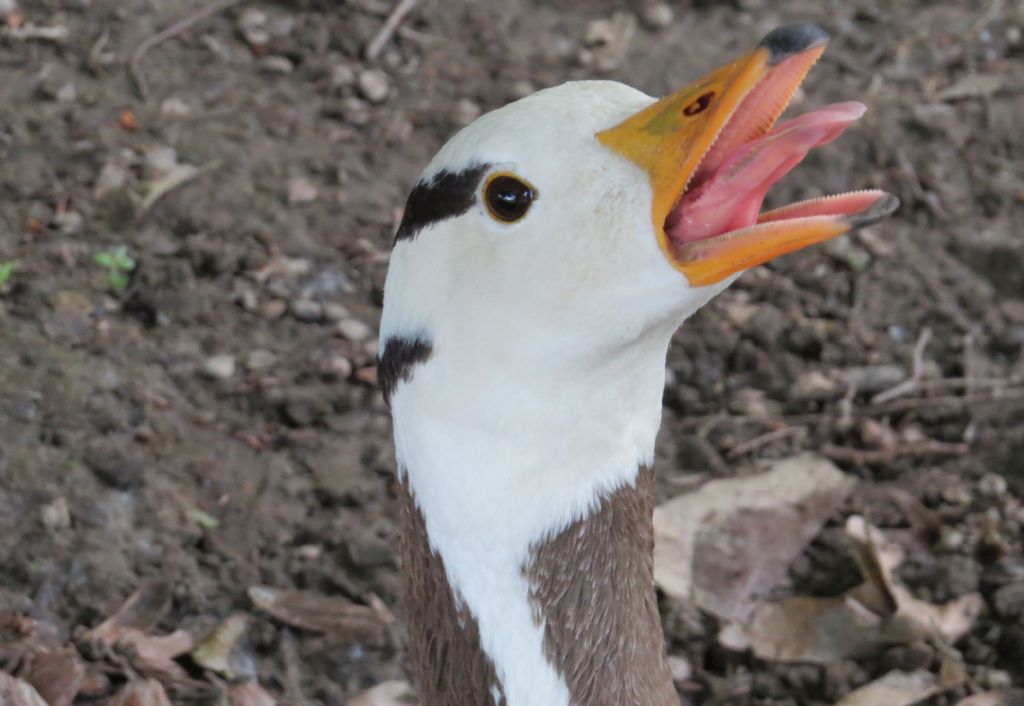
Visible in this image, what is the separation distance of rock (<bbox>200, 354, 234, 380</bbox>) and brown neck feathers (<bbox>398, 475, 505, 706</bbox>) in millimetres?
1304

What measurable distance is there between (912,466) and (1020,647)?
54 cm

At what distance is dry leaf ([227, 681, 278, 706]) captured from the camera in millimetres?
2314

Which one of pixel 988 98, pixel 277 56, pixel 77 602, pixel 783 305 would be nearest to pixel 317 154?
pixel 277 56

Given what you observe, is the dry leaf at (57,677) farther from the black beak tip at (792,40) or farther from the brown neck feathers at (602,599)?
the black beak tip at (792,40)

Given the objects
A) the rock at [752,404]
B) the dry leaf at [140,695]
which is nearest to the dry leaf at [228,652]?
A: the dry leaf at [140,695]

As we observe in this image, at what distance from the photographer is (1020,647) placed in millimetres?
2617

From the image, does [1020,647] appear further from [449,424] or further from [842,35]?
[842,35]

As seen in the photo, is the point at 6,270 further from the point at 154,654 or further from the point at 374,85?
the point at 374,85

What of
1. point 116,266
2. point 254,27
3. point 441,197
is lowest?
point 116,266

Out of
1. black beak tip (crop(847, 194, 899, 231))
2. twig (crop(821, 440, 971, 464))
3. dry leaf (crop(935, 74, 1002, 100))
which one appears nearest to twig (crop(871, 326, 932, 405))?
twig (crop(821, 440, 971, 464))

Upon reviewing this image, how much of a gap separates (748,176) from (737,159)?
46 millimetres

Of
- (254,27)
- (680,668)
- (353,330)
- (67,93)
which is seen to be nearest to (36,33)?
(67,93)

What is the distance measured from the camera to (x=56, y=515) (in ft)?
8.38

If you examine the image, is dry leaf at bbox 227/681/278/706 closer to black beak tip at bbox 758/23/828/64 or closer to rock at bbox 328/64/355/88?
black beak tip at bbox 758/23/828/64
